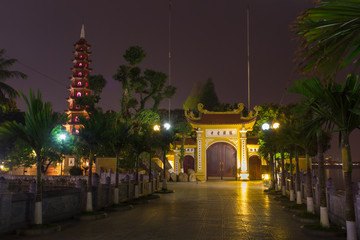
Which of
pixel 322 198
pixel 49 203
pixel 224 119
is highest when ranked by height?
pixel 224 119

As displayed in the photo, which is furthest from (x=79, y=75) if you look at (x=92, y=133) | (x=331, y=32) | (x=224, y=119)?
(x=331, y=32)

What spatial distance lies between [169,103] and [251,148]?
458 inches

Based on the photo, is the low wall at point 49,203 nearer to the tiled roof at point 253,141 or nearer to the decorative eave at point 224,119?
the decorative eave at point 224,119

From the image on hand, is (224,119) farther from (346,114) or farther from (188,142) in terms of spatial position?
(346,114)

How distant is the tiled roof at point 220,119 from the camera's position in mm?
39344

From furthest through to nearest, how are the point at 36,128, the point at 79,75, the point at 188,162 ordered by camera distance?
the point at 79,75 < the point at 188,162 < the point at 36,128

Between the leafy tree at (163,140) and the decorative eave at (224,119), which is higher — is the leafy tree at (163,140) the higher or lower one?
the lower one

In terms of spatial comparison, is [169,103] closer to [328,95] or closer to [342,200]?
[342,200]

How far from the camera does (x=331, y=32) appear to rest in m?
3.40

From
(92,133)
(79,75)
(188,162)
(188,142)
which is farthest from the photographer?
(79,75)

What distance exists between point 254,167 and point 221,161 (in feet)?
14.2

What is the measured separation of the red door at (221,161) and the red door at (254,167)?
7.75 feet

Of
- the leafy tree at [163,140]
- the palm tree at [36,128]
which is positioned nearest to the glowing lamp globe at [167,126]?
the leafy tree at [163,140]

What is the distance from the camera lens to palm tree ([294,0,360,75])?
322 centimetres
